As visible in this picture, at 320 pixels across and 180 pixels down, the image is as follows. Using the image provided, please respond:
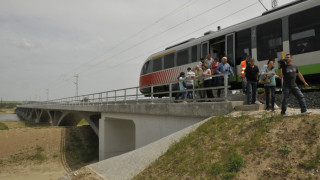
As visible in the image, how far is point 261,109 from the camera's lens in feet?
24.6

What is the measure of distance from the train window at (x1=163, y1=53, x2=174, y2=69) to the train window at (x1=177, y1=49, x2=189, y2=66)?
2.24 ft

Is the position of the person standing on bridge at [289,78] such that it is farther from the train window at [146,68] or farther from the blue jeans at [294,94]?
the train window at [146,68]

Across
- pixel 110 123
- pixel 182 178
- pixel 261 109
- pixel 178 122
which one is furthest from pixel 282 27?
pixel 110 123

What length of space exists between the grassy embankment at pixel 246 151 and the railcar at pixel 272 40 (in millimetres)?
3848

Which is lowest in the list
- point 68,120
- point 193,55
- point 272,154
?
point 68,120

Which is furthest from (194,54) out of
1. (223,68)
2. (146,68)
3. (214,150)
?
(214,150)

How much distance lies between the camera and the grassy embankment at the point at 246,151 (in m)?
4.59

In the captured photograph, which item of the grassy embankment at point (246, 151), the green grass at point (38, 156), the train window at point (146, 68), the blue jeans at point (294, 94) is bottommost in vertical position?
the green grass at point (38, 156)

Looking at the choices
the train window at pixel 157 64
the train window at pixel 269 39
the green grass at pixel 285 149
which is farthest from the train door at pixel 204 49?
the green grass at pixel 285 149

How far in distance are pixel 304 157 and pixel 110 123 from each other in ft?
47.4

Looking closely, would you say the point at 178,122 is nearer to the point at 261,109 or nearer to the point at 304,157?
the point at 261,109

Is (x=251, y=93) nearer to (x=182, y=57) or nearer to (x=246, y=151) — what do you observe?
(x=246, y=151)

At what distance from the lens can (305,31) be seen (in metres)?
8.86

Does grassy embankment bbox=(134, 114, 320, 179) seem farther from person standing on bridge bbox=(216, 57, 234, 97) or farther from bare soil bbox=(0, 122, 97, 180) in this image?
bare soil bbox=(0, 122, 97, 180)
